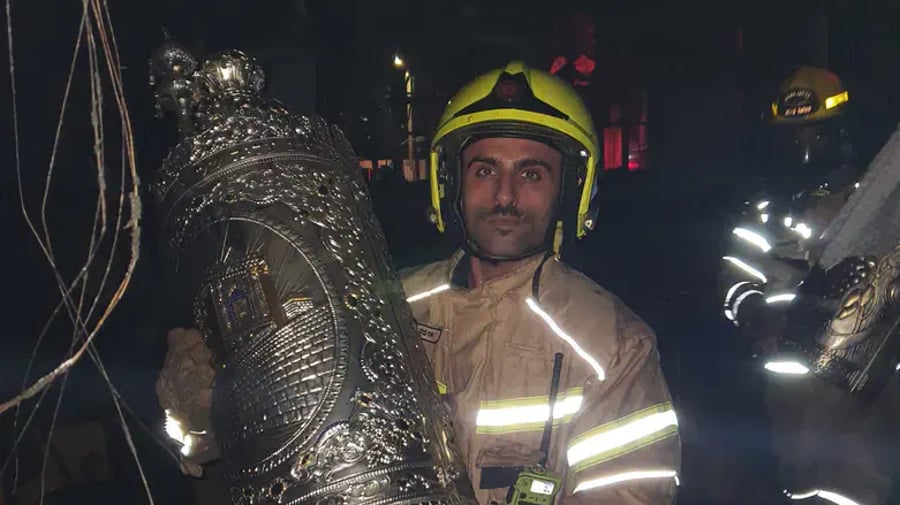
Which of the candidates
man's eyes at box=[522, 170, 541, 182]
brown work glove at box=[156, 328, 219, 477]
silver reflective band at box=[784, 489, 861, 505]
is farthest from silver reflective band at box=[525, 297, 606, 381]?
silver reflective band at box=[784, 489, 861, 505]

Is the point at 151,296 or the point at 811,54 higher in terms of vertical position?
the point at 811,54

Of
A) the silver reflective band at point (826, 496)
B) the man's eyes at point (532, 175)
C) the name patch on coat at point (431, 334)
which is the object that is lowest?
the silver reflective band at point (826, 496)

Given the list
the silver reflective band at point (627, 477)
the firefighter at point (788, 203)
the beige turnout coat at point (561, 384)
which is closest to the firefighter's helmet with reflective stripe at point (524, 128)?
the beige turnout coat at point (561, 384)

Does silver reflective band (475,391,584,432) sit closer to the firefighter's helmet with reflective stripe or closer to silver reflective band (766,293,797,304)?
the firefighter's helmet with reflective stripe

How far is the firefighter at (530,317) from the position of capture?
213cm

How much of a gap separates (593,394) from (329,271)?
36.9 inches

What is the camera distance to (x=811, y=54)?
34.9ft

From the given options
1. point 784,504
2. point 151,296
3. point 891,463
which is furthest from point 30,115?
point 784,504

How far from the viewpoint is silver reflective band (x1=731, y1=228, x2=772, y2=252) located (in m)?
4.73

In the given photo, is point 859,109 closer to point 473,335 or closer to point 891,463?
point 891,463

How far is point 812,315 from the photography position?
269cm

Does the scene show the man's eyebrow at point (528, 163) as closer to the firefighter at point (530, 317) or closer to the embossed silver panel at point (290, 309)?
the firefighter at point (530, 317)

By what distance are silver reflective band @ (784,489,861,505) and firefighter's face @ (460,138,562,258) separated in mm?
2403

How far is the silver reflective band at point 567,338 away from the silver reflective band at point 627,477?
28 cm
